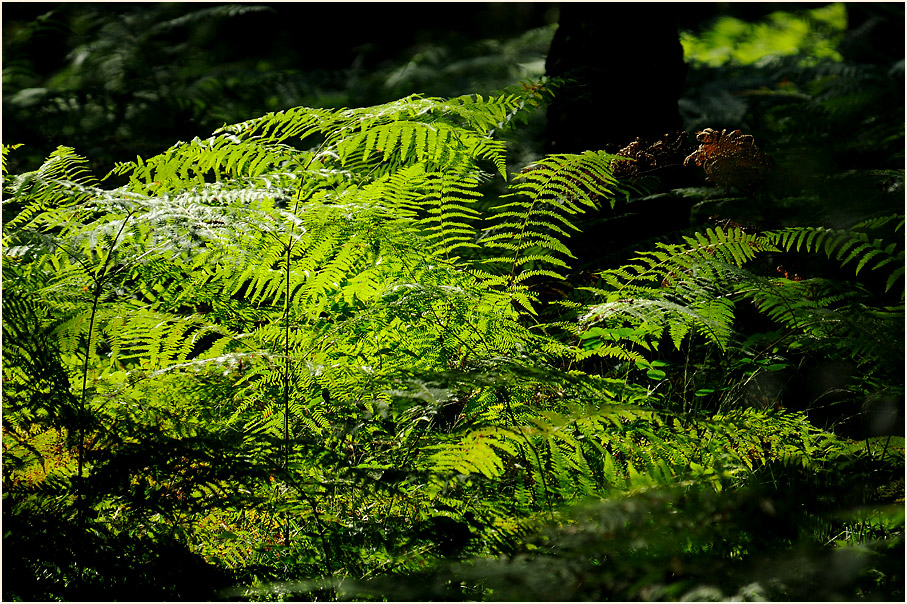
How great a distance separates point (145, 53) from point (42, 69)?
0.98m

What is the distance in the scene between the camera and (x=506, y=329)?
1.45 metres

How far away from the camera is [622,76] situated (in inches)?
96.3

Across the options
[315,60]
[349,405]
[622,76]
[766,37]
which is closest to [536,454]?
[349,405]

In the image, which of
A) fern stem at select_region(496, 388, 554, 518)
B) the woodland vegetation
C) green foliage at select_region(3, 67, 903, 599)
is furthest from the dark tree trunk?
fern stem at select_region(496, 388, 554, 518)

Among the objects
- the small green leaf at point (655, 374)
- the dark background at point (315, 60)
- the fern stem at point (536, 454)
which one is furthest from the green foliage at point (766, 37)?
the fern stem at point (536, 454)

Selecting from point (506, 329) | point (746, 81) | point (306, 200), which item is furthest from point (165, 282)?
point (746, 81)

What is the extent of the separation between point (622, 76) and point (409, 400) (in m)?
1.80

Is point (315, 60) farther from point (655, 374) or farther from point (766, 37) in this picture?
point (655, 374)

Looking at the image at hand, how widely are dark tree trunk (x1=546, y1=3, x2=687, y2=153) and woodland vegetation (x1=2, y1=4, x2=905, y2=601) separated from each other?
413 millimetres

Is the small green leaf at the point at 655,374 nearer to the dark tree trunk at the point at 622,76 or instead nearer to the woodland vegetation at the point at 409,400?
the woodland vegetation at the point at 409,400

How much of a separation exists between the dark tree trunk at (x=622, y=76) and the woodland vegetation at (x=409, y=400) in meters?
0.41

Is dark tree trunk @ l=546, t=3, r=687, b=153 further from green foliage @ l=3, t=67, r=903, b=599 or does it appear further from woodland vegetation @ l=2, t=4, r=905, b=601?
green foliage @ l=3, t=67, r=903, b=599

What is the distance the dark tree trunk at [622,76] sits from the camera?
2.45 metres

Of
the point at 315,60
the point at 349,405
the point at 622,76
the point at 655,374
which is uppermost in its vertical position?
the point at 622,76
